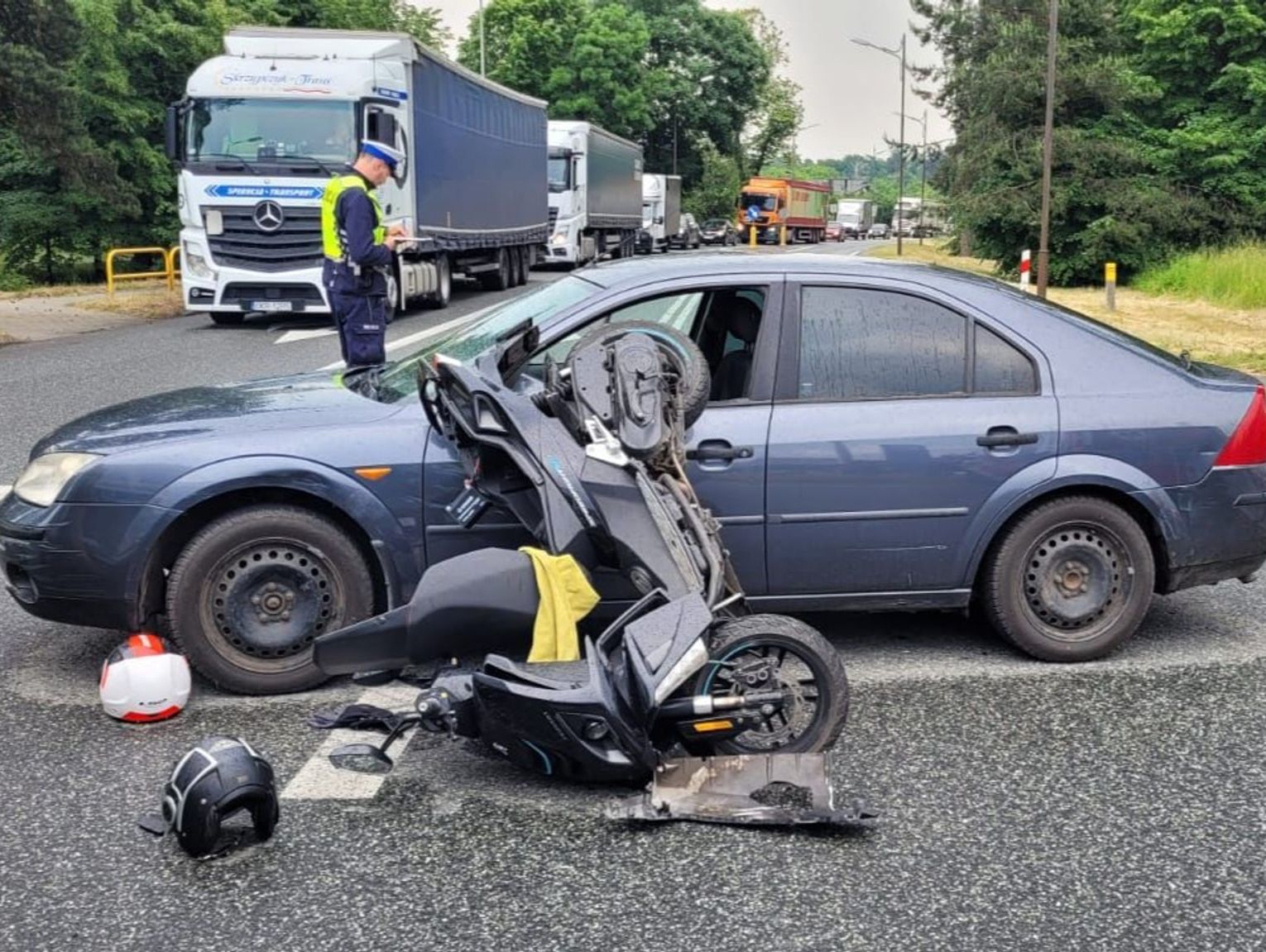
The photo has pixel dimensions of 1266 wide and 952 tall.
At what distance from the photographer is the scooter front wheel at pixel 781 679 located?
3.85 m

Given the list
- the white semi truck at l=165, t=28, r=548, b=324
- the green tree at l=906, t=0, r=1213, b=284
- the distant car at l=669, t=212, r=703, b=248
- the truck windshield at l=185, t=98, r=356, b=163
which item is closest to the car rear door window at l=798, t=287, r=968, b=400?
the white semi truck at l=165, t=28, r=548, b=324

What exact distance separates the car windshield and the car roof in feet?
0.38

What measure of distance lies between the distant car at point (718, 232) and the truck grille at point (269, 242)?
47.3 meters

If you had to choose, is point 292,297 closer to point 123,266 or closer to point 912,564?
point 912,564

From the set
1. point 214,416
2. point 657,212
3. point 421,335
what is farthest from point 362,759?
point 657,212

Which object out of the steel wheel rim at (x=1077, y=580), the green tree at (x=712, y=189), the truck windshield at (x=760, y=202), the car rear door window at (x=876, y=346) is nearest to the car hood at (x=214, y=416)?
the car rear door window at (x=876, y=346)

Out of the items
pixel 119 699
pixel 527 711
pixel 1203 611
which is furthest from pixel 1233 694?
pixel 119 699

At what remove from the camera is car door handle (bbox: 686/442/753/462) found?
4734 mm

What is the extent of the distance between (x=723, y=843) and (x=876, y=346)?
7.04 feet

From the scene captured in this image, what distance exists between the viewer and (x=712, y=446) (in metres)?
4.75

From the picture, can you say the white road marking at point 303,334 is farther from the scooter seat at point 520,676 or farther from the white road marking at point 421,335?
the scooter seat at point 520,676

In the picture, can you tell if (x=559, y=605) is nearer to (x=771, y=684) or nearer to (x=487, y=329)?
(x=771, y=684)

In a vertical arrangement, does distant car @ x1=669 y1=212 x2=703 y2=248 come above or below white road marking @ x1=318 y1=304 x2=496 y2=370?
above

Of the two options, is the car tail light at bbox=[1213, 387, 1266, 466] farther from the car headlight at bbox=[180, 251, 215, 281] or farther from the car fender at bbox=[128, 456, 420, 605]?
the car headlight at bbox=[180, 251, 215, 281]
